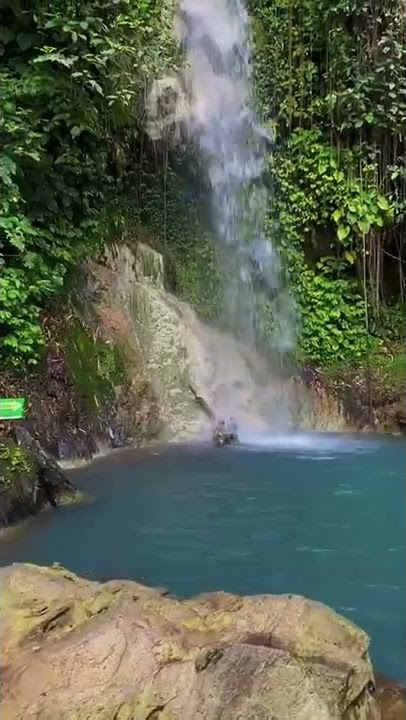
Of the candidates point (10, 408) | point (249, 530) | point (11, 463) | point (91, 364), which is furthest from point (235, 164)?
point (10, 408)

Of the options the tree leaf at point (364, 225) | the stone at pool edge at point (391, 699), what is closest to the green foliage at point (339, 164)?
the tree leaf at point (364, 225)

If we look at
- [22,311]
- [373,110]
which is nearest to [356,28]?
[373,110]

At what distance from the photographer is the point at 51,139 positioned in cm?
776

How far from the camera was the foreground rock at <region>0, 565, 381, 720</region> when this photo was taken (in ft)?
7.39

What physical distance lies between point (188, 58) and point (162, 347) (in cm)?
418

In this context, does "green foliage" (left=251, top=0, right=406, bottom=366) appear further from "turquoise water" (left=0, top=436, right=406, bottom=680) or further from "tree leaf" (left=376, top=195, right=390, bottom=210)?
"turquoise water" (left=0, top=436, right=406, bottom=680)

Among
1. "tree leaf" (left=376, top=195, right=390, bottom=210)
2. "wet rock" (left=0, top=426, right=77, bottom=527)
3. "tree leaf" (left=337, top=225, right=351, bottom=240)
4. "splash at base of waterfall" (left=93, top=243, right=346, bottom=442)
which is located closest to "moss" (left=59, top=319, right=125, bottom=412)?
"splash at base of waterfall" (left=93, top=243, right=346, bottom=442)

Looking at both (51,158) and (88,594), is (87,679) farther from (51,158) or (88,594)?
(51,158)

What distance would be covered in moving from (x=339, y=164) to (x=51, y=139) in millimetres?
3955

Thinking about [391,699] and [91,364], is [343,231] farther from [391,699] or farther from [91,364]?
[391,699]

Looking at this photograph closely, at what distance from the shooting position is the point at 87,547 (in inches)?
182

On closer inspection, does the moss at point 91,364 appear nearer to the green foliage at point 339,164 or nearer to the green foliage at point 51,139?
the green foliage at point 51,139

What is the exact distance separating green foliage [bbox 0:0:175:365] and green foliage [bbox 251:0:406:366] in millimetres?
2633

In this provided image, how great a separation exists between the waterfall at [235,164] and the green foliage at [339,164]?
0.69 feet
